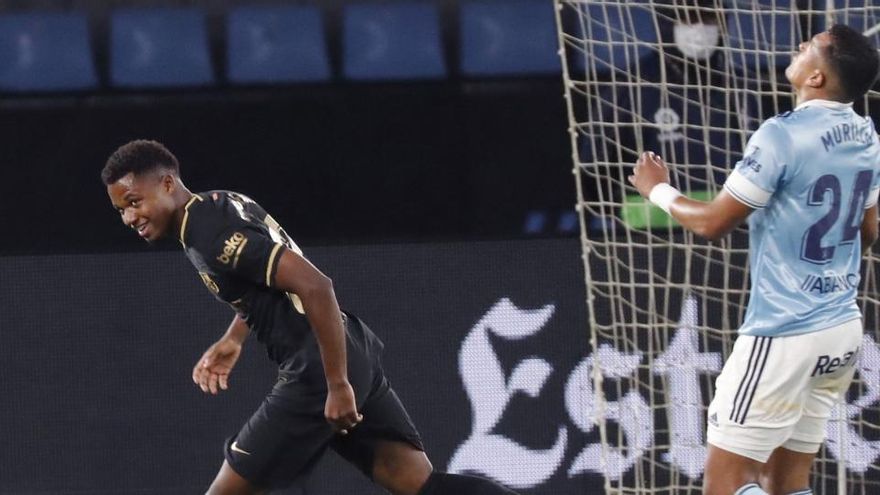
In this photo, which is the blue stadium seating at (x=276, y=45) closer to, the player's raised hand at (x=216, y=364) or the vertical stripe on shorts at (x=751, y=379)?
the player's raised hand at (x=216, y=364)

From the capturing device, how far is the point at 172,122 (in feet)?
21.3

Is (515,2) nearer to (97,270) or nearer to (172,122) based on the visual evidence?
(172,122)

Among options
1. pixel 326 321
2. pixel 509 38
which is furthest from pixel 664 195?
pixel 509 38

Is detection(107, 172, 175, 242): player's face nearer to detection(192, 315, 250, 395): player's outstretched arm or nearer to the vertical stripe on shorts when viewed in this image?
detection(192, 315, 250, 395): player's outstretched arm

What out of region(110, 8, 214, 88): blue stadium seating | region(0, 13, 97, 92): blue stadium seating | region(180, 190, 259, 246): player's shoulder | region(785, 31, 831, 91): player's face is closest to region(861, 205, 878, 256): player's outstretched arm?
region(785, 31, 831, 91): player's face

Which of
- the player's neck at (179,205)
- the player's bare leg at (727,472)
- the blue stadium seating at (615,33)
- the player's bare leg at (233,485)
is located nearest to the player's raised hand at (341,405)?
the player's bare leg at (233,485)

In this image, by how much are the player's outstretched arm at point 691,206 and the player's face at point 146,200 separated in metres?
1.36

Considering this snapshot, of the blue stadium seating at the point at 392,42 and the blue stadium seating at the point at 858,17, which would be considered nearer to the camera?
the blue stadium seating at the point at 858,17

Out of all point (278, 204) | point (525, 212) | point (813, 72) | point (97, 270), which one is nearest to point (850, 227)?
point (813, 72)

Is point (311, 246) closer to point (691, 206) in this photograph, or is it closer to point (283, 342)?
point (283, 342)

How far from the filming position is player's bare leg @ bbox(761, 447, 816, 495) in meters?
4.73

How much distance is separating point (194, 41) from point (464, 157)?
1.15 metres

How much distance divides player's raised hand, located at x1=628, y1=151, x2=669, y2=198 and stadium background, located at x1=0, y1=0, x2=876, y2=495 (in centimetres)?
169

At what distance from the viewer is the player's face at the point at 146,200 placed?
4.71 meters
